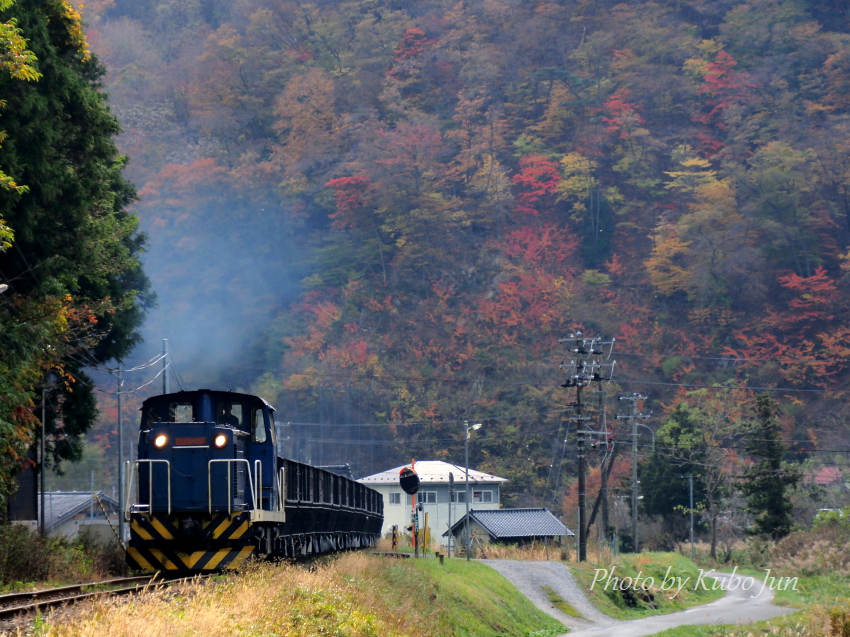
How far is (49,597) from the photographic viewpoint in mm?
11711

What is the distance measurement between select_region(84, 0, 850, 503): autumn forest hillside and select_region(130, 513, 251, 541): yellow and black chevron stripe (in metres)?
46.9

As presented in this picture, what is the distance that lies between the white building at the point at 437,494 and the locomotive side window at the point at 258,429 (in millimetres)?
35387

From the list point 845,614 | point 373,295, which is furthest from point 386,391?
point 845,614

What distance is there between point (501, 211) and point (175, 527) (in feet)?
197

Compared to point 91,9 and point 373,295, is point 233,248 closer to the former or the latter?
point 373,295

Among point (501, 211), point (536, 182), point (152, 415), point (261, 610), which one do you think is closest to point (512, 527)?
point (152, 415)

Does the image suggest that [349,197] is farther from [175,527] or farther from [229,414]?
[175,527]

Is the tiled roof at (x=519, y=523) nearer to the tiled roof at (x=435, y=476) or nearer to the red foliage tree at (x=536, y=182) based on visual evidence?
the tiled roof at (x=435, y=476)

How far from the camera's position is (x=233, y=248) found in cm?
7681

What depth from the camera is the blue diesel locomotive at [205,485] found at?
14.1 meters

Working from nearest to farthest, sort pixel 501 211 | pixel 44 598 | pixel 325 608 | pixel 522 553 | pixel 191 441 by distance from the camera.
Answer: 1. pixel 325 608
2. pixel 44 598
3. pixel 191 441
4. pixel 522 553
5. pixel 501 211

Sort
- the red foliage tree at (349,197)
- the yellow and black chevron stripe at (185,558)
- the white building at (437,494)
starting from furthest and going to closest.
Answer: the red foliage tree at (349,197) < the white building at (437,494) < the yellow and black chevron stripe at (185,558)

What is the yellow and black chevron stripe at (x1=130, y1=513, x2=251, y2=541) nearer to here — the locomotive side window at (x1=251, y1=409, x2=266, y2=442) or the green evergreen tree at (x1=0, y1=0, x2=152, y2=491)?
the locomotive side window at (x1=251, y1=409, x2=266, y2=442)

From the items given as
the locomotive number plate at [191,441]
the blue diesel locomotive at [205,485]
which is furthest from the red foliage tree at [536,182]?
the locomotive number plate at [191,441]
